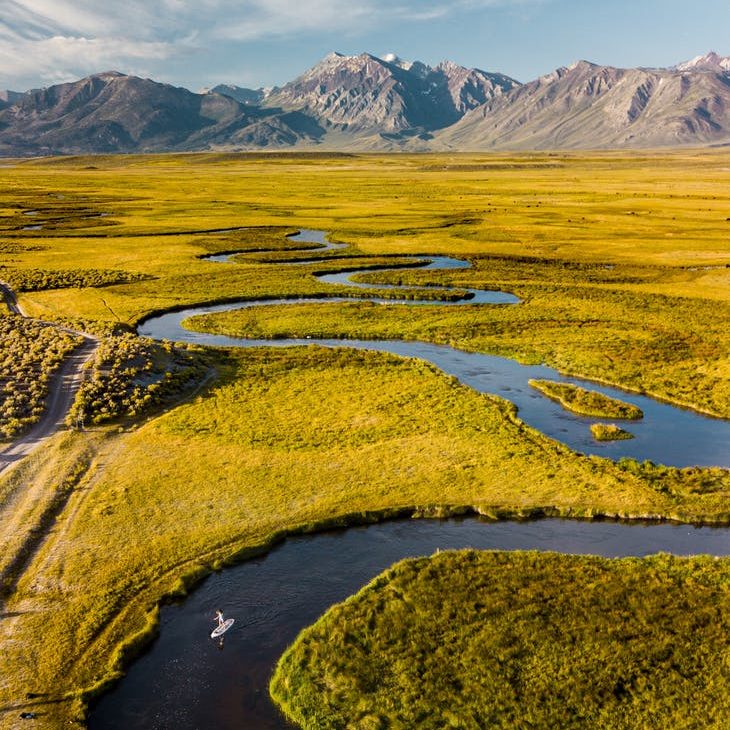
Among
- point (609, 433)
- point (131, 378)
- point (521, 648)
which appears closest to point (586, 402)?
point (609, 433)

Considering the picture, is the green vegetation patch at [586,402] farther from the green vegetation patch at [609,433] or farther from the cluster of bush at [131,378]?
the cluster of bush at [131,378]

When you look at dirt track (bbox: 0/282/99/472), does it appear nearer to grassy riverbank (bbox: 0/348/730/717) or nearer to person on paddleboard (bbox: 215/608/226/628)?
grassy riverbank (bbox: 0/348/730/717)

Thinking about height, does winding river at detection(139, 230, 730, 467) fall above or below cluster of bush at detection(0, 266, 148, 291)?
below

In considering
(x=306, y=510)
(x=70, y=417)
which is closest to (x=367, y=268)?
(x=70, y=417)

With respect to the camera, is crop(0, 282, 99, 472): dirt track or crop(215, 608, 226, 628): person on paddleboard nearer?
crop(215, 608, 226, 628): person on paddleboard

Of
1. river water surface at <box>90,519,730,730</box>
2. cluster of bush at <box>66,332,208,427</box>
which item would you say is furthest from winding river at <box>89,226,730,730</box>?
cluster of bush at <box>66,332,208,427</box>

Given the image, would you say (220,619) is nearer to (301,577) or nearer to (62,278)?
(301,577)

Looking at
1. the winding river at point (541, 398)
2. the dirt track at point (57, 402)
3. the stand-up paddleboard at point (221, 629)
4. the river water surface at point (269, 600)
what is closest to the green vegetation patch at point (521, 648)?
the river water surface at point (269, 600)
